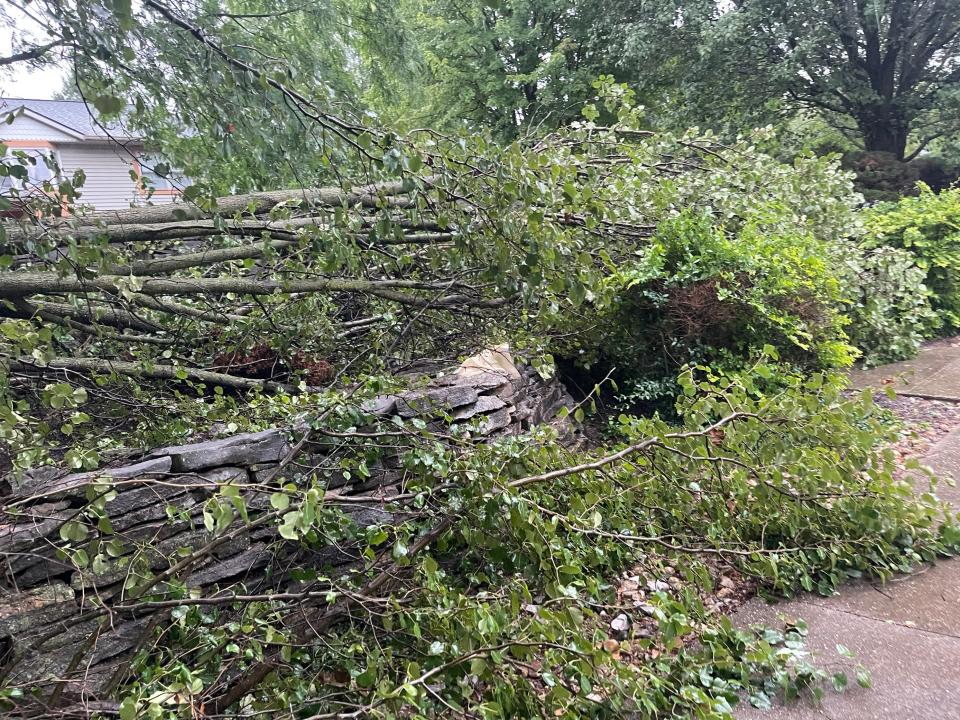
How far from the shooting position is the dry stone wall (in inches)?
78.4

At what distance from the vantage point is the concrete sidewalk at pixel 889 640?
2.01 m

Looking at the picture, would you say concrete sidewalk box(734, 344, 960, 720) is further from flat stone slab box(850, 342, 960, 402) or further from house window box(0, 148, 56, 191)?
house window box(0, 148, 56, 191)

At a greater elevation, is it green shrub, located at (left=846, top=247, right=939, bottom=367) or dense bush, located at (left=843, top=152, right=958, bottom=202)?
dense bush, located at (left=843, top=152, right=958, bottom=202)

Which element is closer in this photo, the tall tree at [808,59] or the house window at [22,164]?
the house window at [22,164]

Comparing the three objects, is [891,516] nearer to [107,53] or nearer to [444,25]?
[107,53]

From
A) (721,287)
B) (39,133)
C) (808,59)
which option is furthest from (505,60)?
(39,133)

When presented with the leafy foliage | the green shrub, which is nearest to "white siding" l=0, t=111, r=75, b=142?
the green shrub

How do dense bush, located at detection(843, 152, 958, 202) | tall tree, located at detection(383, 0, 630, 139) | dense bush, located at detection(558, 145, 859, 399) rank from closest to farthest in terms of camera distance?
dense bush, located at detection(558, 145, 859, 399), dense bush, located at detection(843, 152, 958, 202), tall tree, located at detection(383, 0, 630, 139)

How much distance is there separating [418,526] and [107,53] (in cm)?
215

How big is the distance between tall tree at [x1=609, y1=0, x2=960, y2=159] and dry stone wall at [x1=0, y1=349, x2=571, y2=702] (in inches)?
466

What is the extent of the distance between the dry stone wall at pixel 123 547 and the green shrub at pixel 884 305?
5.05 metres

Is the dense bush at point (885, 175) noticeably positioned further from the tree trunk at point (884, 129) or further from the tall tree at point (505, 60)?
the tall tree at point (505, 60)

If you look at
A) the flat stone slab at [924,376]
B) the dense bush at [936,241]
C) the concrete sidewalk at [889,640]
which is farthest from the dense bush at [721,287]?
the dense bush at [936,241]

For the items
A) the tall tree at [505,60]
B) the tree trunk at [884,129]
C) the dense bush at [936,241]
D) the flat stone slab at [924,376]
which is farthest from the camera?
the tall tree at [505,60]
